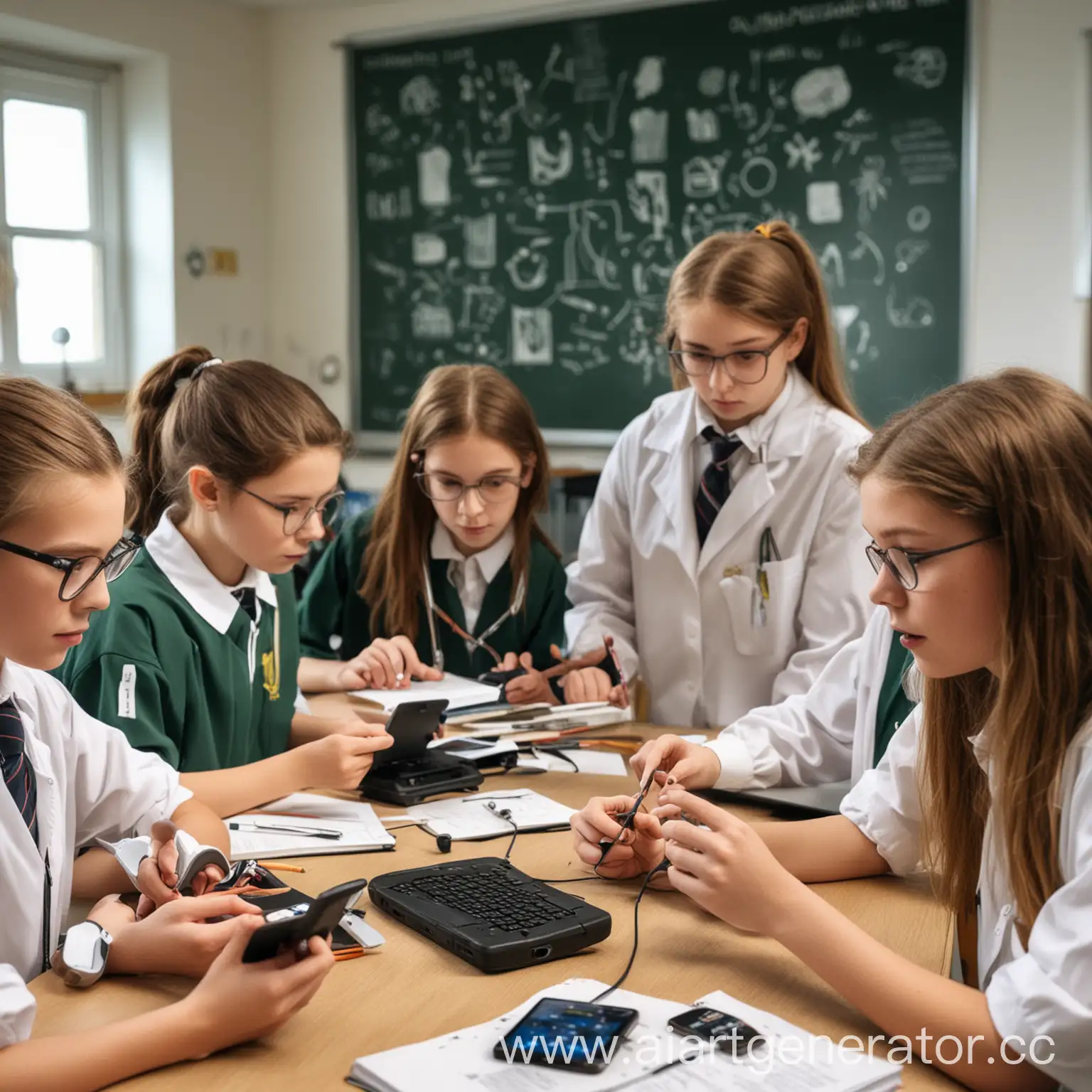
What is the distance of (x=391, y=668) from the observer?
7.93ft

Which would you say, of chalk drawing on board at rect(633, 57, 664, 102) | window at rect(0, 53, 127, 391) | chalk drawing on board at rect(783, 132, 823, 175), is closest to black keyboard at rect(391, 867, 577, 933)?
chalk drawing on board at rect(783, 132, 823, 175)

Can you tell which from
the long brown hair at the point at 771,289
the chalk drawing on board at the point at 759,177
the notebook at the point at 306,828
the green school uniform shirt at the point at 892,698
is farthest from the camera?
the chalk drawing on board at the point at 759,177

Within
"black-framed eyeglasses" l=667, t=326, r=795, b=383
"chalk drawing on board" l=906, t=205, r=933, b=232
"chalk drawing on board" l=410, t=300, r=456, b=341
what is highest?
"chalk drawing on board" l=906, t=205, r=933, b=232

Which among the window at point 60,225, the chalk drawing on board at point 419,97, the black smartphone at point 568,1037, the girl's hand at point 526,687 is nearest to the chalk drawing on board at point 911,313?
the chalk drawing on board at point 419,97

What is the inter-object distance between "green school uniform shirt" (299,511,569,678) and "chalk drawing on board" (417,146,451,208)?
2.95 m

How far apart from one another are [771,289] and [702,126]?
2635mm

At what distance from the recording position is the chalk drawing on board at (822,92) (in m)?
4.50

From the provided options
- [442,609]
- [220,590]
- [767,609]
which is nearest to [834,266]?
[767,609]

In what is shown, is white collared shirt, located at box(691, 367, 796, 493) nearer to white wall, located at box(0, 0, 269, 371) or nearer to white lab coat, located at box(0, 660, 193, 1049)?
white lab coat, located at box(0, 660, 193, 1049)

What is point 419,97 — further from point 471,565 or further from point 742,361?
point 742,361

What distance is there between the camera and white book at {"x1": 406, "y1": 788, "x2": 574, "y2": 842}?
1.72 meters

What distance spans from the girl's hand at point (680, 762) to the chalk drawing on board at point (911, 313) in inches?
120

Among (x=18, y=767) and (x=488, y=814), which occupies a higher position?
(x=18, y=767)

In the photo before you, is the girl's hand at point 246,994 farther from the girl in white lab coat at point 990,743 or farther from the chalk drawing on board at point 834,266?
the chalk drawing on board at point 834,266
